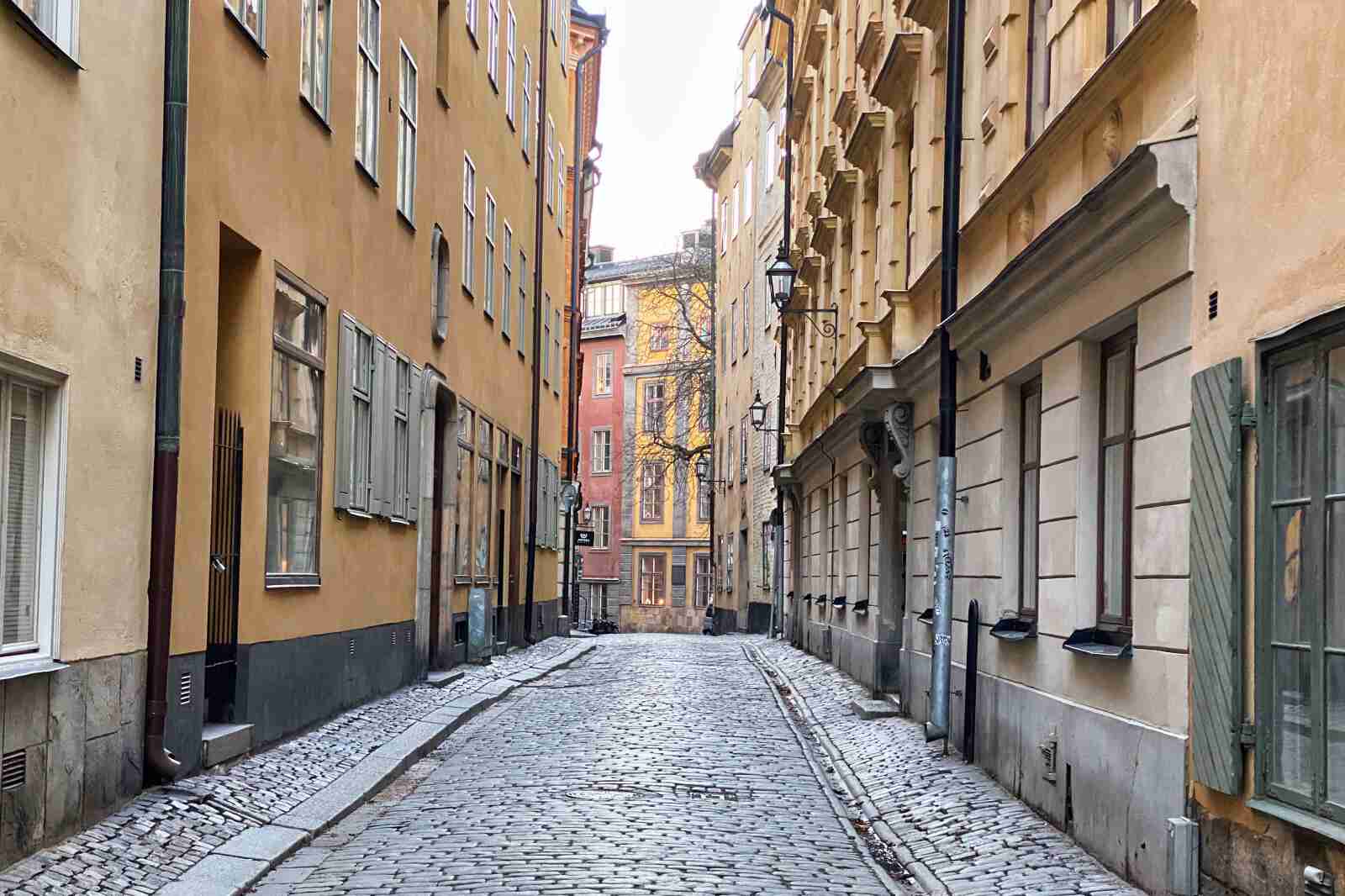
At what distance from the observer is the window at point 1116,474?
9.32 meters

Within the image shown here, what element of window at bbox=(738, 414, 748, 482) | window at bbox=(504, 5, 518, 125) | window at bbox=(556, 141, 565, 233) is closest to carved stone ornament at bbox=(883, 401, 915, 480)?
window at bbox=(504, 5, 518, 125)

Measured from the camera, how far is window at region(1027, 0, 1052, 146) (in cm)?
1164

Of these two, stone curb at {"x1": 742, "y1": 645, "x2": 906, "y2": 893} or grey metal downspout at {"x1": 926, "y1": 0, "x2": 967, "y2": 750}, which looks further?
grey metal downspout at {"x1": 926, "y1": 0, "x2": 967, "y2": 750}

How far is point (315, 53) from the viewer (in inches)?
546

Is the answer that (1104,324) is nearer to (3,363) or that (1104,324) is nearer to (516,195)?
(3,363)

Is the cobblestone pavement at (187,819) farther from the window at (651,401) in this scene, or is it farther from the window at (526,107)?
the window at (651,401)

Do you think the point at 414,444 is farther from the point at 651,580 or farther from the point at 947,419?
the point at 651,580

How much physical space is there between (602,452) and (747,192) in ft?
86.1

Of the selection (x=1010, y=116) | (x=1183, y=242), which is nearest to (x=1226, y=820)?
(x=1183, y=242)

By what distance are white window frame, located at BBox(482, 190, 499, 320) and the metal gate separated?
1202 centimetres

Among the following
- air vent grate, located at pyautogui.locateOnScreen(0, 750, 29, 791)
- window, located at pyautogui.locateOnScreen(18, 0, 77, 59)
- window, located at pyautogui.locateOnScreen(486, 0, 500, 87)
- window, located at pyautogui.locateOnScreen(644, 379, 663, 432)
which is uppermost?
window, located at pyautogui.locateOnScreen(486, 0, 500, 87)

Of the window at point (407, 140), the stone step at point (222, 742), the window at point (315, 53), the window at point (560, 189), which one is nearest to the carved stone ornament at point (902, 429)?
the window at point (407, 140)

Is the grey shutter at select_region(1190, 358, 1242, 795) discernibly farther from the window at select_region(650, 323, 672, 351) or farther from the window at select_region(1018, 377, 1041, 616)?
the window at select_region(650, 323, 672, 351)

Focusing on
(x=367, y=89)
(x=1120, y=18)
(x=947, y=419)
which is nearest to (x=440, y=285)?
(x=367, y=89)
